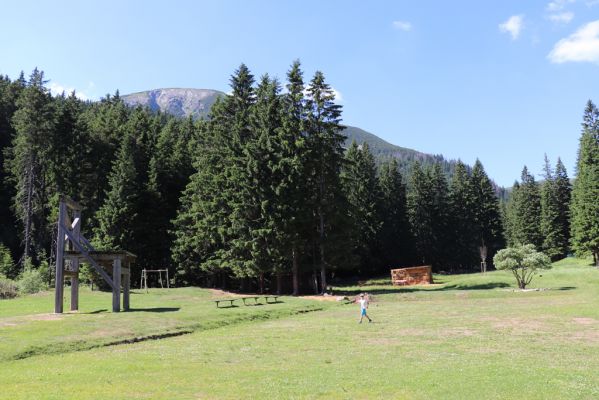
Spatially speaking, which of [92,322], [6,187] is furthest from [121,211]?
[92,322]

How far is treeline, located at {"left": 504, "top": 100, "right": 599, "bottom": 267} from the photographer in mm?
69125

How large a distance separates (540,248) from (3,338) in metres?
92.2

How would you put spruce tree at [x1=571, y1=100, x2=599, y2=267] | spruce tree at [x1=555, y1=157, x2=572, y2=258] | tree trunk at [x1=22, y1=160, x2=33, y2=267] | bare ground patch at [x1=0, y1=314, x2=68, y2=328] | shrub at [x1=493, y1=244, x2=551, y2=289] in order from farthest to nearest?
spruce tree at [x1=555, y1=157, x2=572, y2=258], spruce tree at [x1=571, y1=100, x2=599, y2=267], tree trunk at [x1=22, y1=160, x2=33, y2=267], shrub at [x1=493, y1=244, x2=551, y2=289], bare ground patch at [x1=0, y1=314, x2=68, y2=328]

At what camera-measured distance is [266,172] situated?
156ft

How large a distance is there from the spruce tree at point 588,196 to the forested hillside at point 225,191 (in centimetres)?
29

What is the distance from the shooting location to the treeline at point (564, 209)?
69.1 meters

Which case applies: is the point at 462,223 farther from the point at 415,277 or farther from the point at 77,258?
the point at 77,258

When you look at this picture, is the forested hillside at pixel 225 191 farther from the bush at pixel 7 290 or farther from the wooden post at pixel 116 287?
the wooden post at pixel 116 287

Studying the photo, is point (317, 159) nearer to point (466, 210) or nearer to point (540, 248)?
point (466, 210)

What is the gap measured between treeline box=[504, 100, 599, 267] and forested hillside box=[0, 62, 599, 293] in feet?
1.52

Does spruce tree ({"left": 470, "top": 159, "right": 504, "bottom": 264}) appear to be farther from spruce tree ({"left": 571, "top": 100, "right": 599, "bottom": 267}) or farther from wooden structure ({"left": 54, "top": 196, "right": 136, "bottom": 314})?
wooden structure ({"left": 54, "top": 196, "right": 136, "bottom": 314})

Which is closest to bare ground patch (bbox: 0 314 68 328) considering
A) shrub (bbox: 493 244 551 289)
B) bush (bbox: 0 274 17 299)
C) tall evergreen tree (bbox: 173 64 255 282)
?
bush (bbox: 0 274 17 299)

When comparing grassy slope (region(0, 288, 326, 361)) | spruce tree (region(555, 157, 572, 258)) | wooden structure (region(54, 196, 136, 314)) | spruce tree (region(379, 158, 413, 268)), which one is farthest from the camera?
spruce tree (region(555, 157, 572, 258))

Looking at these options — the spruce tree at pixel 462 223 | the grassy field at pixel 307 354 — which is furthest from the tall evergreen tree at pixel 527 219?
the grassy field at pixel 307 354
